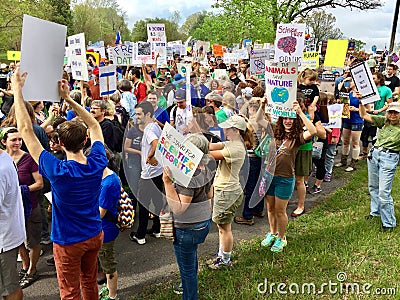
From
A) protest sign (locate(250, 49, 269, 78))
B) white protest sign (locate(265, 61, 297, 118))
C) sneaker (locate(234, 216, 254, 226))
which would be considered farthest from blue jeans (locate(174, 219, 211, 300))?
protest sign (locate(250, 49, 269, 78))

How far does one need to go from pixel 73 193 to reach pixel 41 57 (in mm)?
1012

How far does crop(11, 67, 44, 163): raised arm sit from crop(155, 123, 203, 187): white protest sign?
90 centimetres

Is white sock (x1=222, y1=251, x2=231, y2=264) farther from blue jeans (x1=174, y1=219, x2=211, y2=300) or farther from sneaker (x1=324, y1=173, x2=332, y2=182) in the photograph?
sneaker (x1=324, y1=173, x2=332, y2=182)

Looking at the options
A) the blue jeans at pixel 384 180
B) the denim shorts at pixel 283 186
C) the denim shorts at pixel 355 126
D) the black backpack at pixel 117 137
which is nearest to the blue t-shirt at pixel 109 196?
the black backpack at pixel 117 137

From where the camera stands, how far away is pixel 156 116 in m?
3.72

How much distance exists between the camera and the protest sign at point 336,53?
9336 mm

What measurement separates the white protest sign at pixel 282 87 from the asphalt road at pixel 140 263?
1.85 m

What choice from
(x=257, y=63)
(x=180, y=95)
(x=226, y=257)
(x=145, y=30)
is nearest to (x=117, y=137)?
(x=180, y=95)

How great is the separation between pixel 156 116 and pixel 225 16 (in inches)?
899

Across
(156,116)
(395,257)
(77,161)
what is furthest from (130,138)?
(395,257)

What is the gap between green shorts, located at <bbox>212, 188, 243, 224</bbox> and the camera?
12.6 feet

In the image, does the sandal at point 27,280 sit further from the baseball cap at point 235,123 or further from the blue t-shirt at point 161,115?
the baseball cap at point 235,123

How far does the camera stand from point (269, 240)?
468 centimetres

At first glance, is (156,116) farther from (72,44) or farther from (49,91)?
(72,44)
